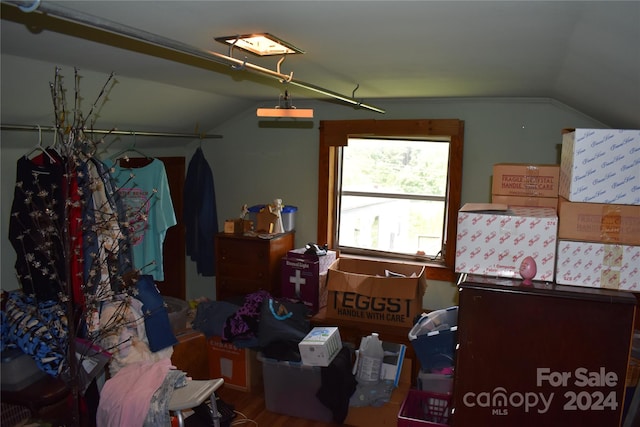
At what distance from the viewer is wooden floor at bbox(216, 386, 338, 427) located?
371 centimetres

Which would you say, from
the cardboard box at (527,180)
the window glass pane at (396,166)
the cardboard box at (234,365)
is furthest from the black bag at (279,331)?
the cardboard box at (527,180)

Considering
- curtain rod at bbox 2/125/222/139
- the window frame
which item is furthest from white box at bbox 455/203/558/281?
the window frame

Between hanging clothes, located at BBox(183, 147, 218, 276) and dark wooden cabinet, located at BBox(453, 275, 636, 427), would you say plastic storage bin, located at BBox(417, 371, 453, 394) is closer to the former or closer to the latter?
dark wooden cabinet, located at BBox(453, 275, 636, 427)

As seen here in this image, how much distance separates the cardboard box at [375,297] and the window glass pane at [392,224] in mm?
494

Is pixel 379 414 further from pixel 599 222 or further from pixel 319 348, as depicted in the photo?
pixel 599 222

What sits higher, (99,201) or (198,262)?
(99,201)

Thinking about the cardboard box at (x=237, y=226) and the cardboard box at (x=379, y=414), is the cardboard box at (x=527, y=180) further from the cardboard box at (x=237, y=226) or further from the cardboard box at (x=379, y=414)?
the cardboard box at (x=237, y=226)

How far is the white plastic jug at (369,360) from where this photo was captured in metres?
3.67

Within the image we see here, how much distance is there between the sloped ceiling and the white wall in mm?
405

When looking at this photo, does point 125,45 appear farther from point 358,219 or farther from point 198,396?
point 358,219

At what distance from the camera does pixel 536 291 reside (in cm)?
201

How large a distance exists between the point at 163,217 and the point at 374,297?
181cm

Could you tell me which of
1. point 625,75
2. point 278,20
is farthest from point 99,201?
point 625,75

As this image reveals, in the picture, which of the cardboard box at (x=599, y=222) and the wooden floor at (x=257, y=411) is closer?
the cardboard box at (x=599, y=222)
